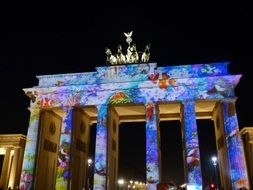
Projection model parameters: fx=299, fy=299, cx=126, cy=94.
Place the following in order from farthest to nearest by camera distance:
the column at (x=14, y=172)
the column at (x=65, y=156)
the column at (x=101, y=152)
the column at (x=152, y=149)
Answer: the column at (x=14, y=172), the column at (x=65, y=156), the column at (x=101, y=152), the column at (x=152, y=149)

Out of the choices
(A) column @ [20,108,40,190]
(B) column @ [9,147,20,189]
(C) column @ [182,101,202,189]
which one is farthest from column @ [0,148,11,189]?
(C) column @ [182,101,202,189]

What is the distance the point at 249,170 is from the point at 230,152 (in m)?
5.55

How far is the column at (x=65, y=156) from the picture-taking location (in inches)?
1232

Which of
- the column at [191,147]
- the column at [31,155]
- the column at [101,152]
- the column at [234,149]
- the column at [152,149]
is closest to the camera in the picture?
the column at [234,149]

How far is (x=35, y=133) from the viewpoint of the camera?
33.8m

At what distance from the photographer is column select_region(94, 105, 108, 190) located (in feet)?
102

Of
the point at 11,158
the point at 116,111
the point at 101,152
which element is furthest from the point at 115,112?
the point at 11,158

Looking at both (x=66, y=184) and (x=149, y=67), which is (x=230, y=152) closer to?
(x=149, y=67)

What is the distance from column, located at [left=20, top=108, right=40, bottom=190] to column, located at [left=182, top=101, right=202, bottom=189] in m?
16.4

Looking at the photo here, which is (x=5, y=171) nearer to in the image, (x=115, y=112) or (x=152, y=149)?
(x=115, y=112)

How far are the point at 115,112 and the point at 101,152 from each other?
6.88 m

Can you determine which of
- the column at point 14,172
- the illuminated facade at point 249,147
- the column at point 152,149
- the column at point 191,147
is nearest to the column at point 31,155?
the column at point 14,172

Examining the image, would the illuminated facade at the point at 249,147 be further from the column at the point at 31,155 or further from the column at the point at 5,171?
the column at the point at 5,171

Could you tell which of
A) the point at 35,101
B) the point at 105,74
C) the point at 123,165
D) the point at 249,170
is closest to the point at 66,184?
the point at 35,101
